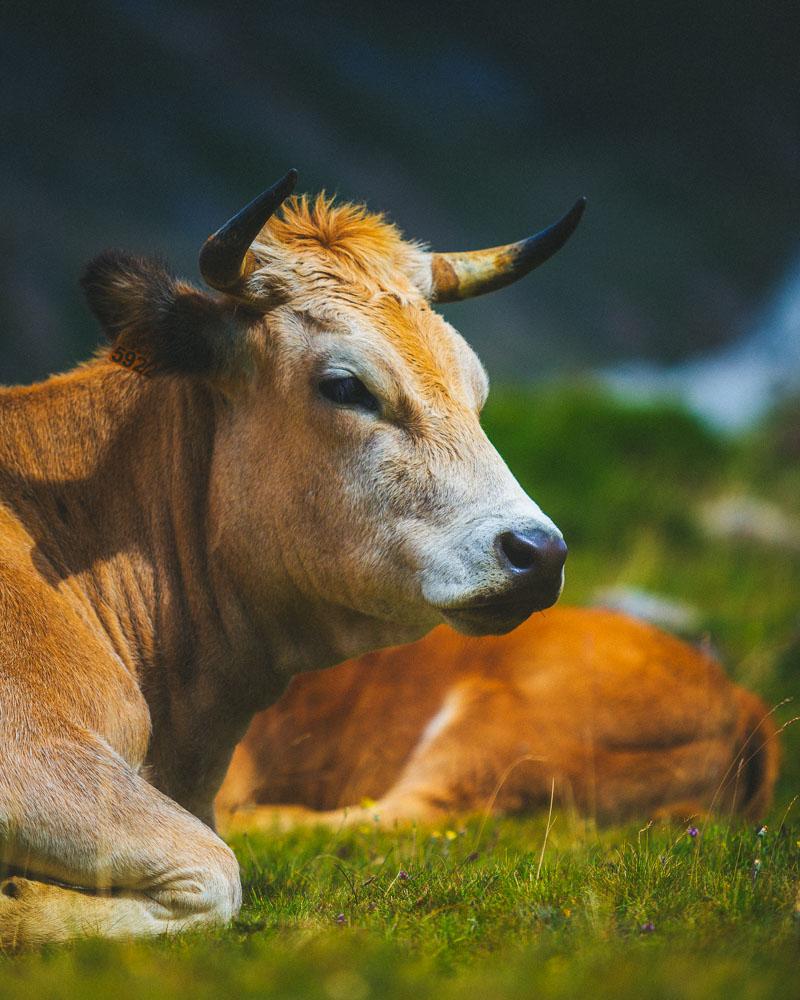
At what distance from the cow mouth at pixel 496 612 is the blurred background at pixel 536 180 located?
6.70m

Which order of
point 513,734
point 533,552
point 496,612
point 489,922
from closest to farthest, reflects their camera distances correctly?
point 489,922 < point 533,552 < point 496,612 < point 513,734

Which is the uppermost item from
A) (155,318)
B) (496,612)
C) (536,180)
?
(536,180)

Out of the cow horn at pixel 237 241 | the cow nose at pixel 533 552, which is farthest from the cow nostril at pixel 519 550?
the cow horn at pixel 237 241

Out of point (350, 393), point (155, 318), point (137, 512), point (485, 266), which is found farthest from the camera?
point (485, 266)

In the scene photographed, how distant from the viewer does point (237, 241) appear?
4480mm

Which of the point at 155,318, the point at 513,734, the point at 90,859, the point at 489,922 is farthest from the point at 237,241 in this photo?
the point at 513,734

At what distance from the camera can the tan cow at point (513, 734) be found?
6.62 m

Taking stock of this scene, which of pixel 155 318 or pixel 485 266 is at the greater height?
pixel 485 266

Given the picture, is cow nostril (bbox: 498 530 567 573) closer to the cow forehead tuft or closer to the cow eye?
the cow eye

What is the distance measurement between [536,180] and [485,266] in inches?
648

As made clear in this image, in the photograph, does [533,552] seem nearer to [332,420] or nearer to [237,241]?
[332,420]

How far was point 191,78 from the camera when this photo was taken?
1759cm

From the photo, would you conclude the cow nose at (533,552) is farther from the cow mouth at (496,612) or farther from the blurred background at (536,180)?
the blurred background at (536,180)

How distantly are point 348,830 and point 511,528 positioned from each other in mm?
2405
